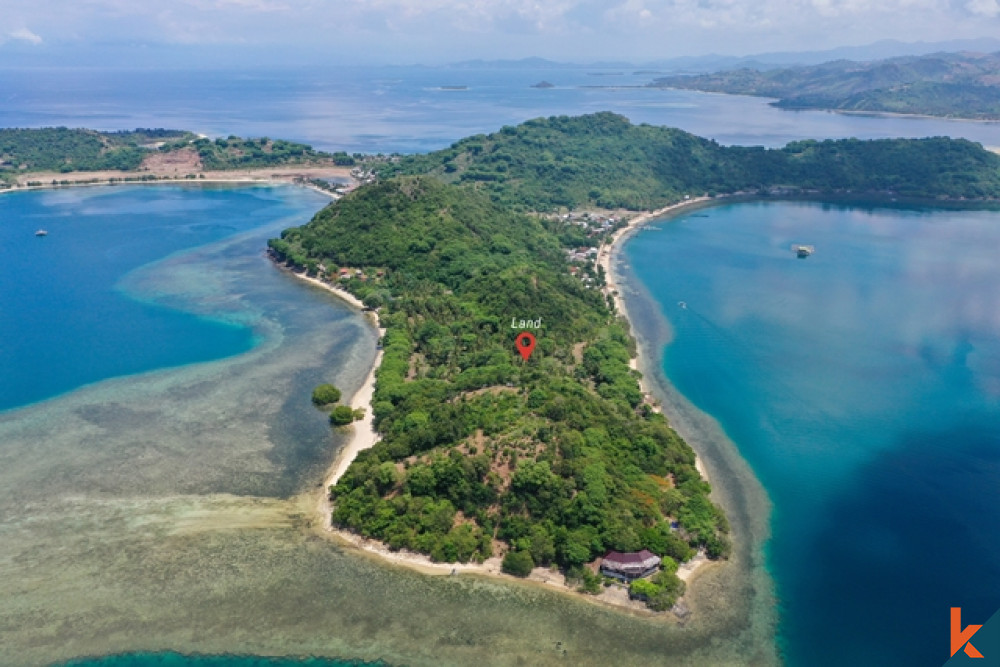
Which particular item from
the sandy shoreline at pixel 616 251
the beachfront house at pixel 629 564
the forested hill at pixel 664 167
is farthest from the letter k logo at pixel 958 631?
the forested hill at pixel 664 167

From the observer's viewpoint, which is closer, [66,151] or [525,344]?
[525,344]

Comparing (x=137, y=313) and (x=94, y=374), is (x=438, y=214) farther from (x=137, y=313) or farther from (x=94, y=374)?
(x=94, y=374)

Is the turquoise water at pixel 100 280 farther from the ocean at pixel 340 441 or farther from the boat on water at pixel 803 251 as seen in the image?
the boat on water at pixel 803 251

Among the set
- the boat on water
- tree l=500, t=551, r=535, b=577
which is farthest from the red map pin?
the boat on water

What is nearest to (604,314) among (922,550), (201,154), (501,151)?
(922,550)

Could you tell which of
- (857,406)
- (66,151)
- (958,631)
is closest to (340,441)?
(958,631)

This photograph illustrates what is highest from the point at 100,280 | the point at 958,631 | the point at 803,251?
the point at 803,251

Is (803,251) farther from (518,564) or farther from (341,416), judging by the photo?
(518,564)
